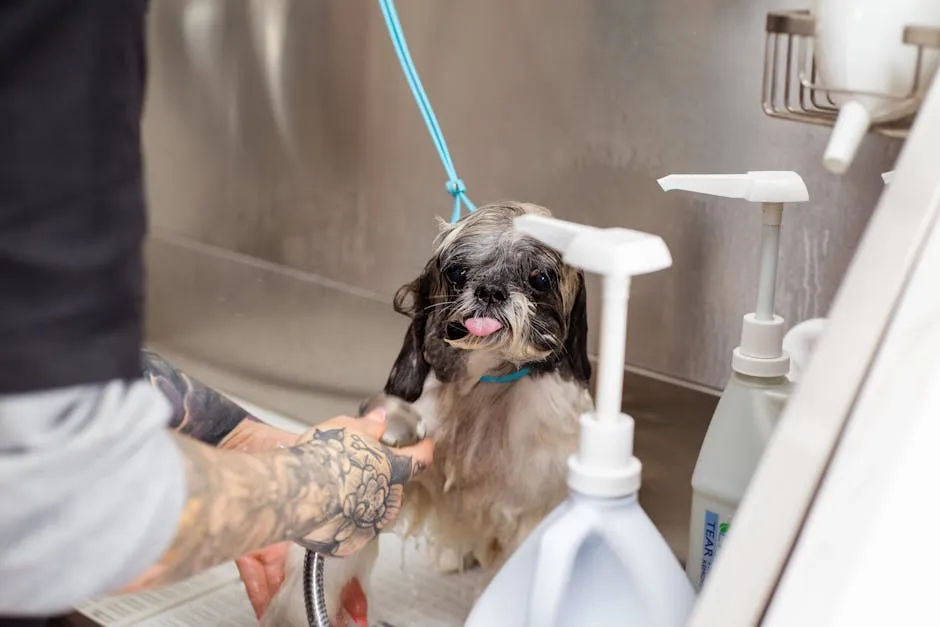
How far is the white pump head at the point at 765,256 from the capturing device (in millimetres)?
759

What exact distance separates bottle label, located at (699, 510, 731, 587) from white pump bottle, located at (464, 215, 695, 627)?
9 centimetres

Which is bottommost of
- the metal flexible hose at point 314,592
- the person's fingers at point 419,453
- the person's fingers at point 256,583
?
the person's fingers at point 256,583

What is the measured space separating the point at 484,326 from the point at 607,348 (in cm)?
20

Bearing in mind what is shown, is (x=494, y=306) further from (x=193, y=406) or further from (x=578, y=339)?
(x=193, y=406)

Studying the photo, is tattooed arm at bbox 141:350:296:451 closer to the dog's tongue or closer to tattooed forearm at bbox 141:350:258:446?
tattooed forearm at bbox 141:350:258:446

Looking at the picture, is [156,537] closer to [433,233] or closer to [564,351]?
[564,351]

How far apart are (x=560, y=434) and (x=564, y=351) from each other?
71 millimetres

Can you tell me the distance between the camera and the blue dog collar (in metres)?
0.92

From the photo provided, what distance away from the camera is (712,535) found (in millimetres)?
756

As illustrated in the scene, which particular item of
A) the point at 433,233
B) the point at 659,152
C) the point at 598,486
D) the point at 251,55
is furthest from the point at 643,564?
the point at 251,55

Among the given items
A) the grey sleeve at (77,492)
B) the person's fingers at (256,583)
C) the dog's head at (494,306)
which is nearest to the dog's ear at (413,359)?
the dog's head at (494,306)

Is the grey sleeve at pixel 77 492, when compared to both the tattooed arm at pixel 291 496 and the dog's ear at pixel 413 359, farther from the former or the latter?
the dog's ear at pixel 413 359

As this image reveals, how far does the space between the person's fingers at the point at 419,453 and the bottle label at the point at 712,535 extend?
0.22 metres

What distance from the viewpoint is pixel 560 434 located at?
3.05 feet
